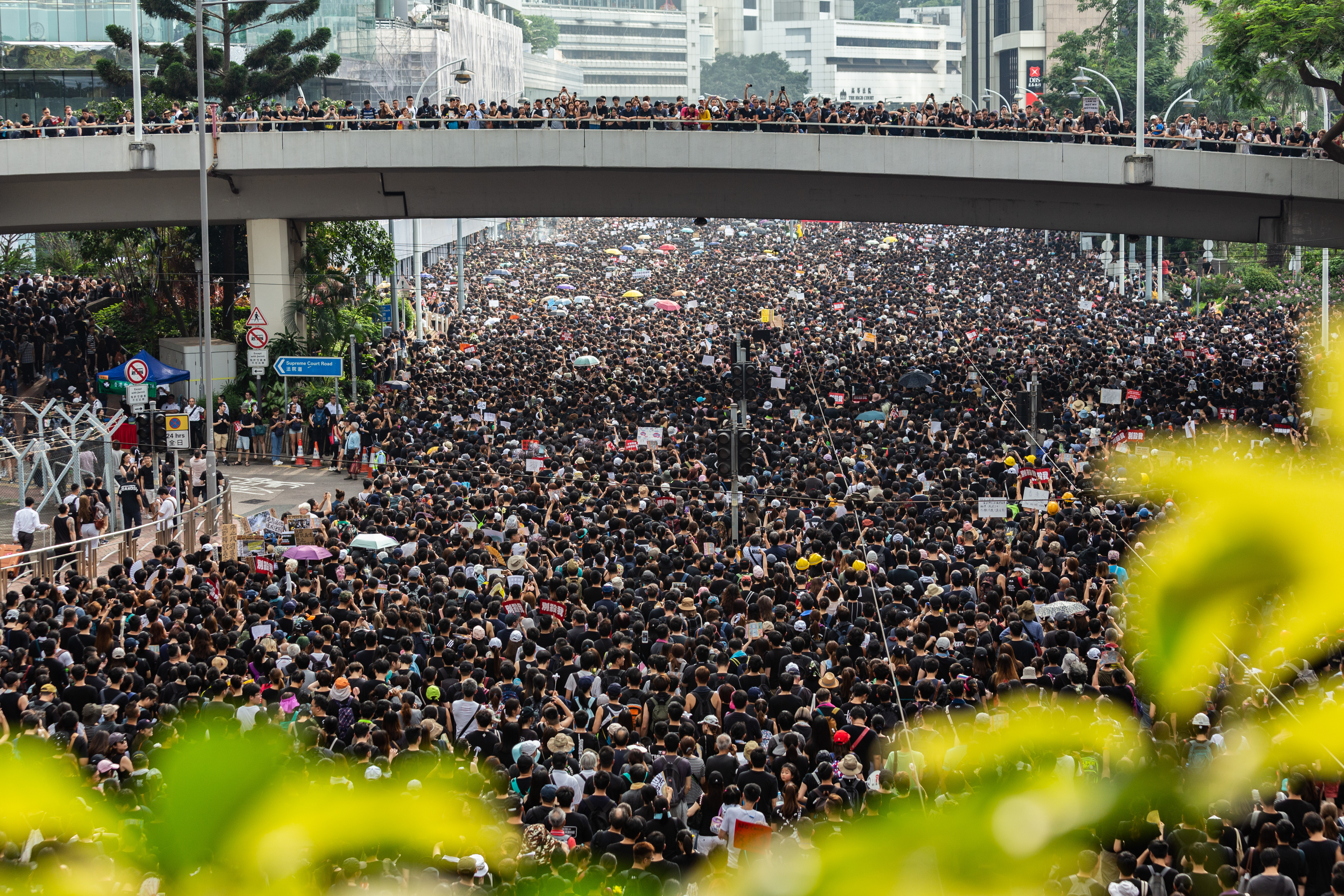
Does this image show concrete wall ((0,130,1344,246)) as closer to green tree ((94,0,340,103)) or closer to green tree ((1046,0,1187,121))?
green tree ((94,0,340,103))

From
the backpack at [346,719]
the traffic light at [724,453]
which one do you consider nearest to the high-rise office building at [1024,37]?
the traffic light at [724,453]

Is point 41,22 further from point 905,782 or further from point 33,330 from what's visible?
point 905,782

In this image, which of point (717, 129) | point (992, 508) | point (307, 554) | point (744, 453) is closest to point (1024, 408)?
point (992, 508)

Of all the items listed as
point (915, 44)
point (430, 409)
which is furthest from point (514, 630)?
point (915, 44)

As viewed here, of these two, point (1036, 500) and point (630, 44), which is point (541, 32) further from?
point (1036, 500)

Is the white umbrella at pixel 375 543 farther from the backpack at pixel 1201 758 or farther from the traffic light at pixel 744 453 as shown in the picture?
the backpack at pixel 1201 758
